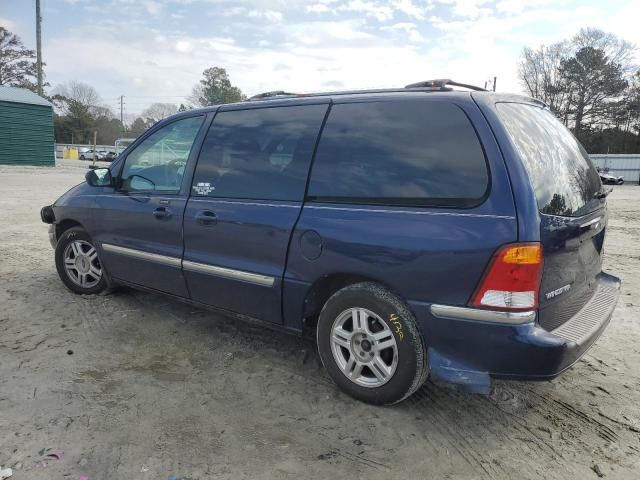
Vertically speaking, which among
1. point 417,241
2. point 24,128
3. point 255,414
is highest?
point 24,128

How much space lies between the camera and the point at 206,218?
3529 mm

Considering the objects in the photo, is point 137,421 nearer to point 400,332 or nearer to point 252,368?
point 252,368

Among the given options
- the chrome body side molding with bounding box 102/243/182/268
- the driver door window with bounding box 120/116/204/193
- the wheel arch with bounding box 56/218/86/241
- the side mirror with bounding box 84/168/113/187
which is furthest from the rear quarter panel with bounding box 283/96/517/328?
the wheel arch with bounding box 56/218/86/241

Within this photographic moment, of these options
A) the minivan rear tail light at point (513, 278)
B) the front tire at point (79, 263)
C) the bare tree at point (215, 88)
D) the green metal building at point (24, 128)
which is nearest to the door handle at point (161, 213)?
the front tire at point (79, 263)

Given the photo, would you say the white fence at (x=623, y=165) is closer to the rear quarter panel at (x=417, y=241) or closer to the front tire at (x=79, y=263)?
the front tire at (x=79, y=263)

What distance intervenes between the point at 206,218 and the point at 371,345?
1515mm

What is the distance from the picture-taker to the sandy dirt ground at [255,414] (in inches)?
95.7

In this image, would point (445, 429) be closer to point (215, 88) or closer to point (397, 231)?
point (397, 231)

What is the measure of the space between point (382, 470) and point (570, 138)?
244 centimetres

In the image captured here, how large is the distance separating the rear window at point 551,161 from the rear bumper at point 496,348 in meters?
0.64

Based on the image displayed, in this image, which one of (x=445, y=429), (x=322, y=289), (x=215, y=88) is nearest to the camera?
(x=445, y=429)

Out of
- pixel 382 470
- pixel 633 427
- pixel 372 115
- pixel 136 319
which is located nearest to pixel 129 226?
pixel 136 319

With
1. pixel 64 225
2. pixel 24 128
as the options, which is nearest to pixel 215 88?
pixel 24 128

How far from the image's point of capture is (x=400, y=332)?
8.92 ft
